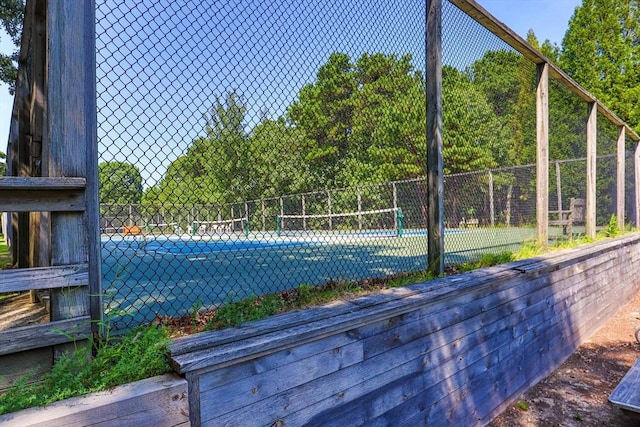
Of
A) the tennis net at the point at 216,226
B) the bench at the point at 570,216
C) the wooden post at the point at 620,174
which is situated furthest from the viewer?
the wooden post at the point at 620,174

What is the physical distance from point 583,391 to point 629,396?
1026 mm

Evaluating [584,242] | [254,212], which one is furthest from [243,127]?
[584,242]

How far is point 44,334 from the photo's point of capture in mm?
1104

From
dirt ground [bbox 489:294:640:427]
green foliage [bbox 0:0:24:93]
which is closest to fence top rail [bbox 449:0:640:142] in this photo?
dirt ground [bbox 489:294:640:427]

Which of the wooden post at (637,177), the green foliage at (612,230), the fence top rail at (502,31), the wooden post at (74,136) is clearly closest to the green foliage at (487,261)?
the fence top rail at (502,31)

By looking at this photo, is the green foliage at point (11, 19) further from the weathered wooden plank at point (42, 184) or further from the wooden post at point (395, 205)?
the weathered wooden plank at point (42, 184)

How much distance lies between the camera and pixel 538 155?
415cm

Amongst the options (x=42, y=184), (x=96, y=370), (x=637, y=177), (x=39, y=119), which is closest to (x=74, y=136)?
(x=42, y=184)

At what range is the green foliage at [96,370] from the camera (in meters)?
1.00

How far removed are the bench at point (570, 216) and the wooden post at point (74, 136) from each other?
5.88 m

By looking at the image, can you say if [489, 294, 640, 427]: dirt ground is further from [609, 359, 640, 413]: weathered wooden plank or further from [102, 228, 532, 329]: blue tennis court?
[102, 228, 532, 329]: blue tennis court

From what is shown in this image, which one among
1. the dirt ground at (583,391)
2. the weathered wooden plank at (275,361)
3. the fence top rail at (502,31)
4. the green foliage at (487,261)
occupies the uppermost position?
the fence top rail at (502,31)

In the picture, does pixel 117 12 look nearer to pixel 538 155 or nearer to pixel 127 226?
pixel 127 226

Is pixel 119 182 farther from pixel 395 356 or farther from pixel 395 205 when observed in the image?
pixel 395 205
